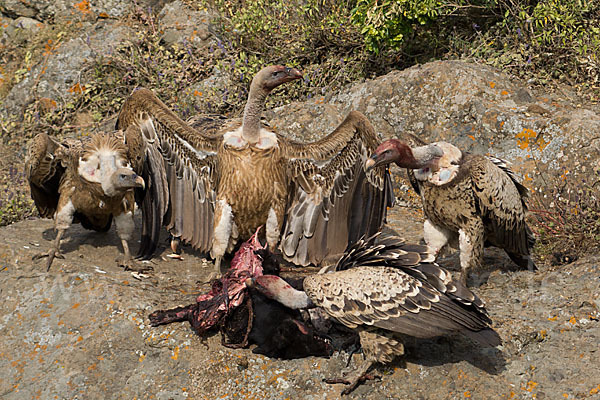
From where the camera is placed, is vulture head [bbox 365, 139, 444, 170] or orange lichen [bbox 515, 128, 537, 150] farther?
orange lichen [bbox 515, 128, 537, 150]

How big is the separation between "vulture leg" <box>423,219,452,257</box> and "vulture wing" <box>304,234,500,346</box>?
1.31 metres

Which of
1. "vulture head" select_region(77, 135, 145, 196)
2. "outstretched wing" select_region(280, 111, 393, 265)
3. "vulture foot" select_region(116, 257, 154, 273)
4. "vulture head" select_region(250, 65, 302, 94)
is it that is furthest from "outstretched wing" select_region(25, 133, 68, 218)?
"outstretched wing" select_region(280, 111, 393, 265)

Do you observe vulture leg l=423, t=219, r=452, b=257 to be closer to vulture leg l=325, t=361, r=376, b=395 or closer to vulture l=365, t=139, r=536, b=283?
vulture l=365, t=139, r=536, b=283

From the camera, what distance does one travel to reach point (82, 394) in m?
3.77

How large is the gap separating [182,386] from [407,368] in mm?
1549

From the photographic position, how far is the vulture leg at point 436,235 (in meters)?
5.21

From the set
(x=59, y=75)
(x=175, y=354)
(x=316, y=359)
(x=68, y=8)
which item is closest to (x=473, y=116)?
(x=316, y=359)

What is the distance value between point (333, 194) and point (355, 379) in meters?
2.36

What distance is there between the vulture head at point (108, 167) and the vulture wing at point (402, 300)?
7.29 feet

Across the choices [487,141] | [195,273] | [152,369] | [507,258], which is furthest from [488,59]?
[152,369]

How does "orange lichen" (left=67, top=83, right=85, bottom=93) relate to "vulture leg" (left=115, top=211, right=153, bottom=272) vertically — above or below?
above

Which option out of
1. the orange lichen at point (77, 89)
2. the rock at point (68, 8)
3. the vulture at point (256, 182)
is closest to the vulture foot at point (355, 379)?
the vulture at point (256, 182)

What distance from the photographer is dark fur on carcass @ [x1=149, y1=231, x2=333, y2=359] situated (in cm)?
402

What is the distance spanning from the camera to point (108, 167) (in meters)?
5.23
